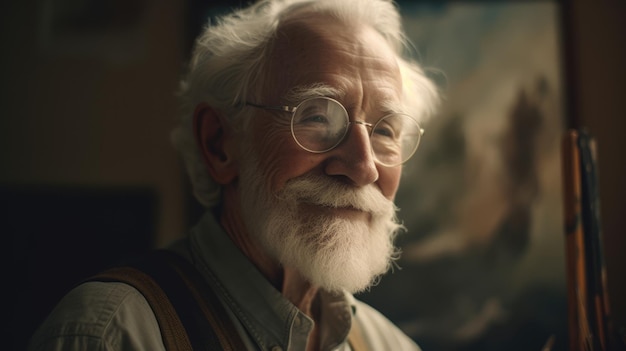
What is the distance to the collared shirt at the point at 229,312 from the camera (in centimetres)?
74

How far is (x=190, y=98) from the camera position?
1140mm

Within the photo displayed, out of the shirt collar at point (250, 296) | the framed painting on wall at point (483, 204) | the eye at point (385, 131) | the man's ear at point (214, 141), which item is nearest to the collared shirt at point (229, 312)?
the shirt collar at point (250, 296)

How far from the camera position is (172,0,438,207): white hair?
40.0 inches

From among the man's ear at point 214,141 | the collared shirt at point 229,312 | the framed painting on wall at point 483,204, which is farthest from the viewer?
the framed painting on wall at point 483,204

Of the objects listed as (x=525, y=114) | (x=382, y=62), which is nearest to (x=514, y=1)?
(x=525, y=114)

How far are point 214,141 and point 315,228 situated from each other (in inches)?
12.1

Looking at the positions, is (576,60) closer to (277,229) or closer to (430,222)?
(430,222)

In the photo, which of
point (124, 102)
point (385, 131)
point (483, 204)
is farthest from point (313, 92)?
point (124, 102)

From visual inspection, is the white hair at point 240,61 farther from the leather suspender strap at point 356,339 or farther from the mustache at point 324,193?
the leather suspender strap at point 356,339

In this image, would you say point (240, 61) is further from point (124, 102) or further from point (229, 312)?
point (124, 102)

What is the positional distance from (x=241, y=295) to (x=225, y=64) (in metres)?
0.50

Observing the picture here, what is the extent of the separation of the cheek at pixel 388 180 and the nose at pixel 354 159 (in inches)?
2.3

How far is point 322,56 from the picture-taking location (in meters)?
0.95

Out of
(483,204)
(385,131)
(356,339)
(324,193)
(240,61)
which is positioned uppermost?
(240,61)
